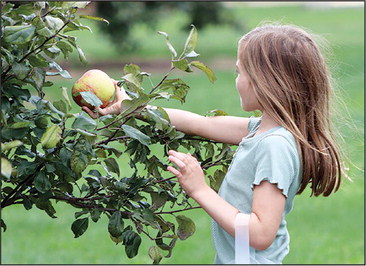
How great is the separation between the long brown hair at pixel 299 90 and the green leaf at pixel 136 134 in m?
0.36

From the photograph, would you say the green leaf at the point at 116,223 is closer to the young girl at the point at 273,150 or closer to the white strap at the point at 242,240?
the young girl at the point at 273,150

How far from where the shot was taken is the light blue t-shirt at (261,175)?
2131 mm

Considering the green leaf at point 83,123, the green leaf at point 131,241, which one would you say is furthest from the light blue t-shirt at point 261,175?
the green leaf at point 83,123

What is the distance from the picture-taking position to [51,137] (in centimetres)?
196

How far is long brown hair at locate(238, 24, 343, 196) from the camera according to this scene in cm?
225

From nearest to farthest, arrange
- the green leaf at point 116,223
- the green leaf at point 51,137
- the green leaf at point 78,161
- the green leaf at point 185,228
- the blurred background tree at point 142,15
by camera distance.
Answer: the green leaf at point 51,137
the green leaf at point 78,161
the green leaf at point 116,223
the green leaf at point 185,228
the blurred background tree at point 142,15

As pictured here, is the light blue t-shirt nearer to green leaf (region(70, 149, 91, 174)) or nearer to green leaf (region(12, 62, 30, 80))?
green leaf (region(70, 149, 91, 174))

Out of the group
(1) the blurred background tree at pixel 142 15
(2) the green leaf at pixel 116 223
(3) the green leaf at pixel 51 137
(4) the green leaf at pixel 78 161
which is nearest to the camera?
(3) the green leaf at pixel 51 137

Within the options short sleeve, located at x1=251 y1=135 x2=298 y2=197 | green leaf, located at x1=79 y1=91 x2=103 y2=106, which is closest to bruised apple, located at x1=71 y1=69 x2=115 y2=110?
green leaf, located at x1=79 y1=91 x2=103 y2=106

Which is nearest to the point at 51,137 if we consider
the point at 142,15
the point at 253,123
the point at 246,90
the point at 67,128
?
the point at 67,128

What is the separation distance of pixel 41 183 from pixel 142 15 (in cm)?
1085

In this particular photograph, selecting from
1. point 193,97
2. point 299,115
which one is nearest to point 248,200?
point 299,115

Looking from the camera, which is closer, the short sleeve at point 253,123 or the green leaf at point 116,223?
the green leaf at point 116,223

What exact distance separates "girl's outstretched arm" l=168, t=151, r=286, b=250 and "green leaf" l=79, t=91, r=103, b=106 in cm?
26
